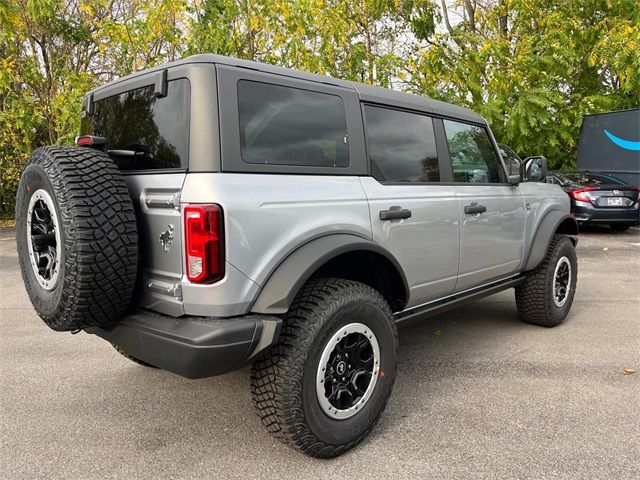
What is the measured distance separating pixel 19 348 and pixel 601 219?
1071 cm

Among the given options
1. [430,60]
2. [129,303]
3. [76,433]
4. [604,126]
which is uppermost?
[430,60]

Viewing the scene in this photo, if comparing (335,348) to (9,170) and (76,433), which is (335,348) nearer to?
(76,433)

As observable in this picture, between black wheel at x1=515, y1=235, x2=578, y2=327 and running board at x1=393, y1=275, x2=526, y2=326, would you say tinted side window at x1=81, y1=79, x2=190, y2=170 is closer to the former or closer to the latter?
running board at x1=393, y1=275, x2=526, y2=326

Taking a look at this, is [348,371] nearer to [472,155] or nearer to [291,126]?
[291,126]

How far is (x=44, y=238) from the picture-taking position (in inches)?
97.6

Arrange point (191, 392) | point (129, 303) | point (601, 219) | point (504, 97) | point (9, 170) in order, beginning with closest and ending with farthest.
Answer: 1. point (129, 303)
2. point (191, 392)
3. point (601, 219)
4. point (504, 97)
5. point (9, 170)

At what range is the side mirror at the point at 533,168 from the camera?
4.30 metres

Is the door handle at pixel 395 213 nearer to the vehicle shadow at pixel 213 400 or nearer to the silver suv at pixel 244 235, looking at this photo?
the silver suv at pixel 244 235

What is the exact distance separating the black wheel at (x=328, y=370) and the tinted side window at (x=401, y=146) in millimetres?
846

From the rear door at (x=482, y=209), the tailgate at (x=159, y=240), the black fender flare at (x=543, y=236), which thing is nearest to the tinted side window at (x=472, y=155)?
the rear door at (x=482, y=209)

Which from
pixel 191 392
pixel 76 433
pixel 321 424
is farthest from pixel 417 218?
pixel 76 433

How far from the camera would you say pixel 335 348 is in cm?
259

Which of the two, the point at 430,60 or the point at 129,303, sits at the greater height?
the point at 430,60

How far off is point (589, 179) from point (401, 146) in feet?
31.7
